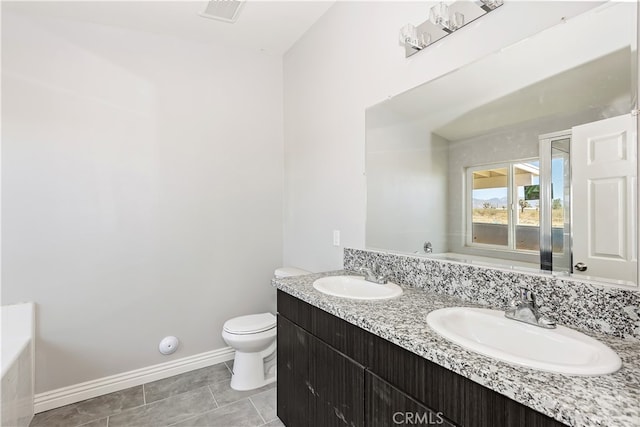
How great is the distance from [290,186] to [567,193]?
6.76 ft

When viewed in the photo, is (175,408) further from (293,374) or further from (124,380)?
(293,374)

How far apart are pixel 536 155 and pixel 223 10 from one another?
84.1 inches

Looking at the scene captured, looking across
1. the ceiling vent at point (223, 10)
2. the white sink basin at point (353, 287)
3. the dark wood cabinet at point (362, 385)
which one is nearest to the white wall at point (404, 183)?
the white sink basin at point (353, 287)

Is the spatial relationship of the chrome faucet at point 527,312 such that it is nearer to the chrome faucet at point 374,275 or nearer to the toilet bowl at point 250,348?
the chrome faucet at point 374,275

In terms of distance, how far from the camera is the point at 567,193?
3.59 ft

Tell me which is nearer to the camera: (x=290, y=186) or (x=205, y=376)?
(x=205, y=376)

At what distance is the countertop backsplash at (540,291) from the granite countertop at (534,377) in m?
0.05

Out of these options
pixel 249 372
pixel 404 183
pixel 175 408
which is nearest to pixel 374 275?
pixel 404 183

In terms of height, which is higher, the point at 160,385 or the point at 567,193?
the point at 567,193

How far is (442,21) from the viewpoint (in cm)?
139

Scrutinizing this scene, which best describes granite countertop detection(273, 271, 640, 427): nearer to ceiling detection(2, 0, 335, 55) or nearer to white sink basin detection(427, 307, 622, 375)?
white sink basin detection(427, 307, 622, 375)

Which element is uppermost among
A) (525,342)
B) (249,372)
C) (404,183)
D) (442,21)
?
(442,21)

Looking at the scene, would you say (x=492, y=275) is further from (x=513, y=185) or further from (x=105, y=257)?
(x=105, y=257)

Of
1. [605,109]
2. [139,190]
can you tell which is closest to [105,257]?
[139,190]
